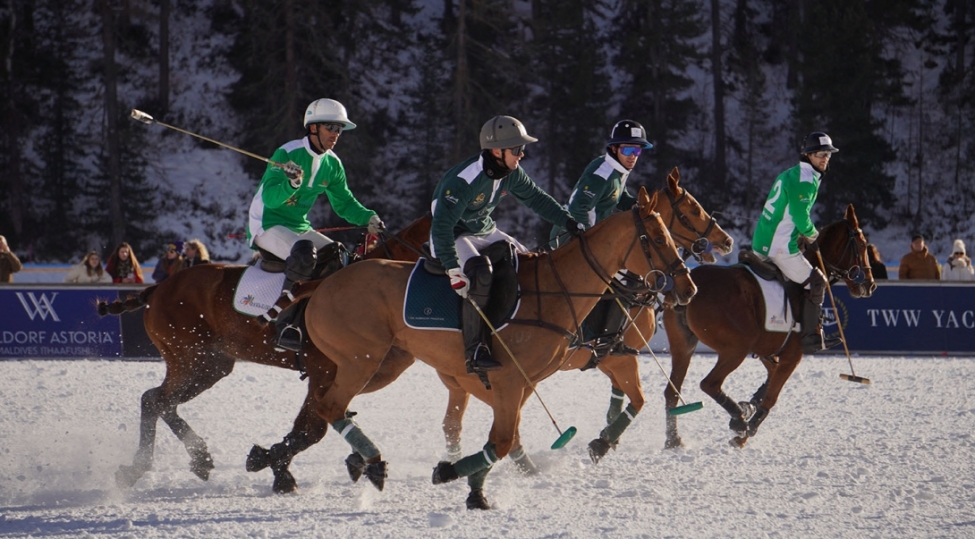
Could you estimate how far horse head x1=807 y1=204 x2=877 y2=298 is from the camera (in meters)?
8.85

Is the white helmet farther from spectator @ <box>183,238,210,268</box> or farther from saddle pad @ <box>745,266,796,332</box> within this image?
spectator @ <box>183,238,210,268</box>

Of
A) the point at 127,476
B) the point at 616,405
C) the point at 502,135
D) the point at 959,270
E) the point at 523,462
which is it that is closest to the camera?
the point at 502,135

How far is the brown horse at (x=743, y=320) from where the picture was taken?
341 inches

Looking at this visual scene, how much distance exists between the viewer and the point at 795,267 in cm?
884

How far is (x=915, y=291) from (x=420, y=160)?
52.2 ft

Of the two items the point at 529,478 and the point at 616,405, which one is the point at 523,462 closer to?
the point at 529,478

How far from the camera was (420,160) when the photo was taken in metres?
28.4

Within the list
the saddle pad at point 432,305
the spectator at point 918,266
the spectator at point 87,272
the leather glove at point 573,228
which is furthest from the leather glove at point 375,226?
the spectator at point 918,266

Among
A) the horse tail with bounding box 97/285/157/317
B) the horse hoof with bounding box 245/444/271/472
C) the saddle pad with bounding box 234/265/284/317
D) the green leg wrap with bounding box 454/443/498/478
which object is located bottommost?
the horse hoof with bounding box 245/444/271/472

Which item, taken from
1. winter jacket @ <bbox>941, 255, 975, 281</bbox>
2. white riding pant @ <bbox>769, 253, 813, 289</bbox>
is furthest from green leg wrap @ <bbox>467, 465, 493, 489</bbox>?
winter jacket @ <bbox>941, 255, 975, 281</bbox>

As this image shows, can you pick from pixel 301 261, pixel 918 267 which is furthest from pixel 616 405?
pixel 918 267

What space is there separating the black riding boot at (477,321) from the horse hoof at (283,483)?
1.36m

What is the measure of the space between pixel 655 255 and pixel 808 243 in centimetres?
337

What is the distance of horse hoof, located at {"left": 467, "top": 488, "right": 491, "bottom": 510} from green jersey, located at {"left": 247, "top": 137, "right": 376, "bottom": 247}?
220cm
